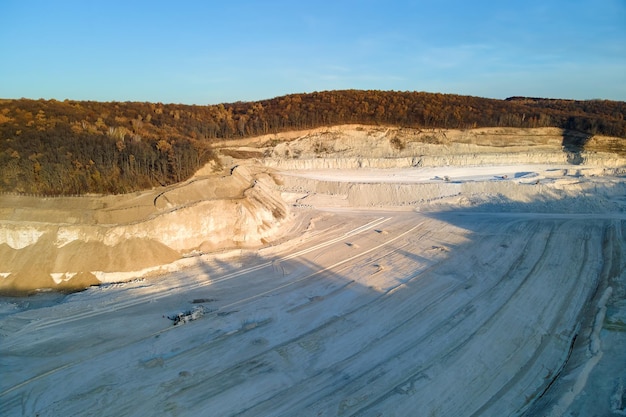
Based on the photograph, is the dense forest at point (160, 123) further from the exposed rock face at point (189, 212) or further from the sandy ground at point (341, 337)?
the sandy ground at point (341, 337)

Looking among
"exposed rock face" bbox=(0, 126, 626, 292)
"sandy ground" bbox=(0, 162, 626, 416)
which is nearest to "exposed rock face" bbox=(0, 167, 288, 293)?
"exposed rock face" bbox=(0, 126, 626, 292)

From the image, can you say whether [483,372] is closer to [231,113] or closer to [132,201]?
[132,201]

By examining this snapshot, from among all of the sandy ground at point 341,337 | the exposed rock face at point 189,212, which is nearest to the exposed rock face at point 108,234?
the exposed rock face at point 189,212

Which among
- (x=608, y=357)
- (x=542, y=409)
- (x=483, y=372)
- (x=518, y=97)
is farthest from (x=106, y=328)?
(x=518, y=97)

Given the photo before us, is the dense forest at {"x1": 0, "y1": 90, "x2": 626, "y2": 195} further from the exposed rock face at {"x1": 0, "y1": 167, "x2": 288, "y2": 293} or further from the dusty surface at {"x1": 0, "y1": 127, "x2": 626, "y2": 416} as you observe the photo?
the dusty surface at {"x1": 0, "y1": 127, "x2": 626, "y2": 416}

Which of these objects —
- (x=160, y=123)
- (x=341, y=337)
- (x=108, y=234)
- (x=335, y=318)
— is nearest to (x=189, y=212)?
(x=108, y=234)

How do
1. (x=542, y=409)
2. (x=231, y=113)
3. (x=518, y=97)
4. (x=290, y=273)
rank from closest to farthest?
1. (x=542, y=409)
2. (x=290, y=273)
3. (x=231, y=113)
4. (x=518, y=97)

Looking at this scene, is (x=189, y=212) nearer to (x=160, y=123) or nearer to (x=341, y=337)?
(x=341, y=337)
